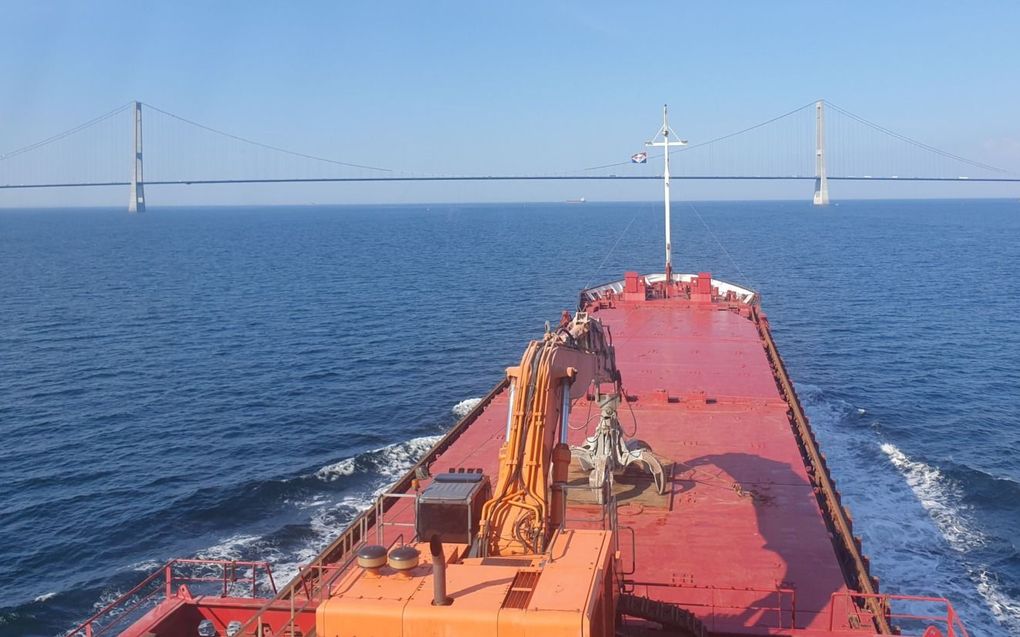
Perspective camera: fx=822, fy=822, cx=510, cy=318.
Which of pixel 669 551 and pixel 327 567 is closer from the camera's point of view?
pixel 327 567

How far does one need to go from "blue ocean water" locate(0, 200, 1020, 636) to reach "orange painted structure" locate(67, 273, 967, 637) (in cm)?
591

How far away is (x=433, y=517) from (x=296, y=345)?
155 feet

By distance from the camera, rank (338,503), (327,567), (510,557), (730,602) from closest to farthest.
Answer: (510,557), (327,567), (730,602), (338,503)

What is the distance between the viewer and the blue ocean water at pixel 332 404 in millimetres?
26828

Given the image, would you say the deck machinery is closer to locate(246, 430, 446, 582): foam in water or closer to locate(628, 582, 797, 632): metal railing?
locate(628, 582, 797, 632): metal railing

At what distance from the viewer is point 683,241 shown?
501ft

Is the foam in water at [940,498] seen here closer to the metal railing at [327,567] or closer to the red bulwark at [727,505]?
the red bulwark at [727,505]

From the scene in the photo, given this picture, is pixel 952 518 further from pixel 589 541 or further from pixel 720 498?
pixel 589 541

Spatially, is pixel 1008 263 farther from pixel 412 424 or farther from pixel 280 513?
pixel 280 513

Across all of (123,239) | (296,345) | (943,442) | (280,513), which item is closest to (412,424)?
(280,513)

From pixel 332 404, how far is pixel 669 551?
93.3 ft

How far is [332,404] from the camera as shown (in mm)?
42938

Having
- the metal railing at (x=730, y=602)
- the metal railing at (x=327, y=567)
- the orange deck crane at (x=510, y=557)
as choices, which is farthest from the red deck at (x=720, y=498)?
the orange deck crane at (x=510, y=557)

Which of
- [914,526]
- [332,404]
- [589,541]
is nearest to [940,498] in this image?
[914,526]
